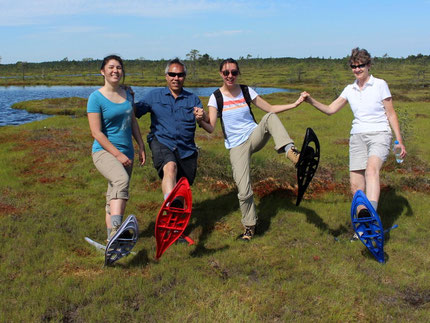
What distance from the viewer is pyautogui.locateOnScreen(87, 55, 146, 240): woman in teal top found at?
502cm

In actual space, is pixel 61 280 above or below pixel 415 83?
below

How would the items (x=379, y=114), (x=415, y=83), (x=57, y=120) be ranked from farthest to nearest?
1. (x=415, y=83)
2. (x=57, y=120)
3. (x=379, y=114)

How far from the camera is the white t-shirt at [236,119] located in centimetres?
600

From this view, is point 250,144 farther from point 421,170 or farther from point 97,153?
point 421,170

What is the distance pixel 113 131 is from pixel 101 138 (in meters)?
0.29

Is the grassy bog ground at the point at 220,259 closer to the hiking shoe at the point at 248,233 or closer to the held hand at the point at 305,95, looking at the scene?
the hiking shoe at the point at 248,233

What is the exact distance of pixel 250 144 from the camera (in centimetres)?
605

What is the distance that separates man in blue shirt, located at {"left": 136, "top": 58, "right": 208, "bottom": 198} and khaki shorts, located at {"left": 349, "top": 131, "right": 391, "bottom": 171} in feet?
8.43

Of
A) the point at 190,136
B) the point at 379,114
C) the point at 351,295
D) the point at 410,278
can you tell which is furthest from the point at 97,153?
the point at 410,278

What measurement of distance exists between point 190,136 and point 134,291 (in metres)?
2.61

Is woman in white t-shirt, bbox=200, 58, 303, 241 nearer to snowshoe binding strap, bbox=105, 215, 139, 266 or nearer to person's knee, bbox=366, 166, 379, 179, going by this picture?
person's knee, bbox=366, 166, 379, 179

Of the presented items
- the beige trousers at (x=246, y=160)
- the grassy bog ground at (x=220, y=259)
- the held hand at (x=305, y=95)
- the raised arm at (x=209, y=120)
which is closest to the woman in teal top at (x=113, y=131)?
the grassy bog ground at (x=220, y=259)

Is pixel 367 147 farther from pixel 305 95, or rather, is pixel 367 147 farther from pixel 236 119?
pixel 236 119

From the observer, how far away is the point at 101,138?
5062 millimetres
